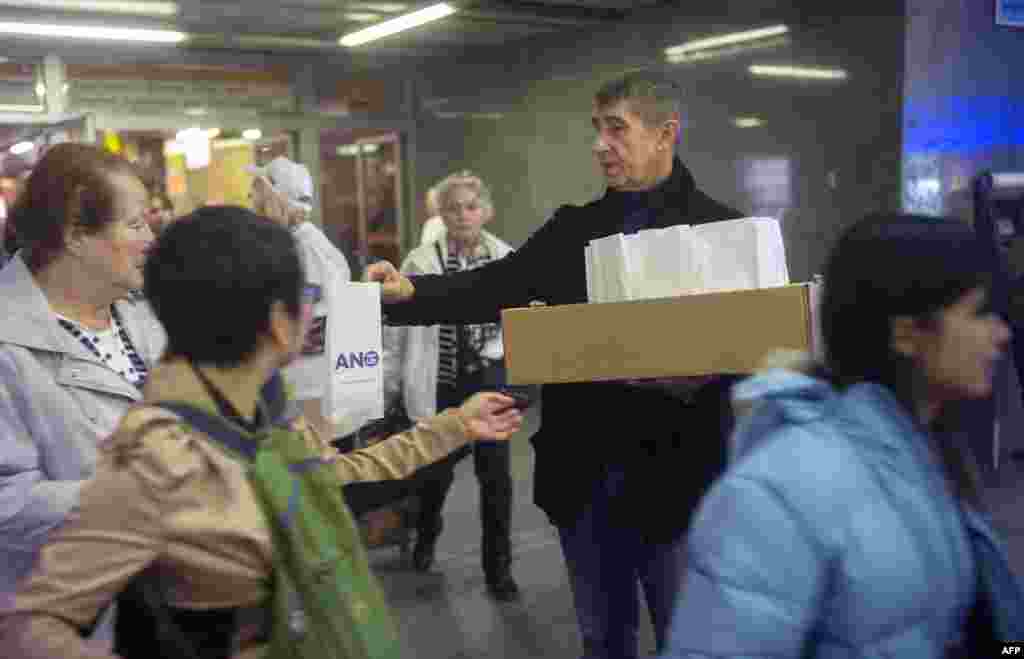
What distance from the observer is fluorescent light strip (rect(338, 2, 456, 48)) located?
9047 millimetres

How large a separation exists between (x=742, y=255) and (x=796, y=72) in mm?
6213

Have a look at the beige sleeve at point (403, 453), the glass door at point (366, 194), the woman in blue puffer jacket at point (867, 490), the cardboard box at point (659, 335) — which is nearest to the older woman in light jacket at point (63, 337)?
the beige sleeve at point (403, 453)

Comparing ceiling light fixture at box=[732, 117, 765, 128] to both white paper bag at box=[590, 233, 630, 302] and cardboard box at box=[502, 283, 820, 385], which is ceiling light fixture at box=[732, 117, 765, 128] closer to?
white paper bag at box=[590, 233, 630, 302]

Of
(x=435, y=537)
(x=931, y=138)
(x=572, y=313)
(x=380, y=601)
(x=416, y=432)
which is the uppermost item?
(x=931, y=138)

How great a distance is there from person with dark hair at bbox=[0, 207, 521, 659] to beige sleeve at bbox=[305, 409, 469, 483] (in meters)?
0.41

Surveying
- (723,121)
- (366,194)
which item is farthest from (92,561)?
(366,194)

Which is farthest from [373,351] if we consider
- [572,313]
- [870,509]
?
[870,509]

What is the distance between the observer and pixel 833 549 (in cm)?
144

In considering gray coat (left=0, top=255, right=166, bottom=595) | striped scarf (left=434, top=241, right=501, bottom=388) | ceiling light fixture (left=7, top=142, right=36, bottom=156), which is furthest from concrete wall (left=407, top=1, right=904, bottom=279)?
gray coat (left=0, top=255, right=166, bottom=595)

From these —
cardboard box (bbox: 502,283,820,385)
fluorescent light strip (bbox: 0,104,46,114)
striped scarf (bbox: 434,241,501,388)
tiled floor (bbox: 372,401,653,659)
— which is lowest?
tiled floor (bbox: 372,401,653,659)

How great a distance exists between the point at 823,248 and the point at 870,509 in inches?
279

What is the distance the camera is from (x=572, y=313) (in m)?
2.70

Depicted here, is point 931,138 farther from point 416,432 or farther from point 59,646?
point 59,646

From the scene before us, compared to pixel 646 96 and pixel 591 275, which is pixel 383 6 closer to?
pixel 646 96
